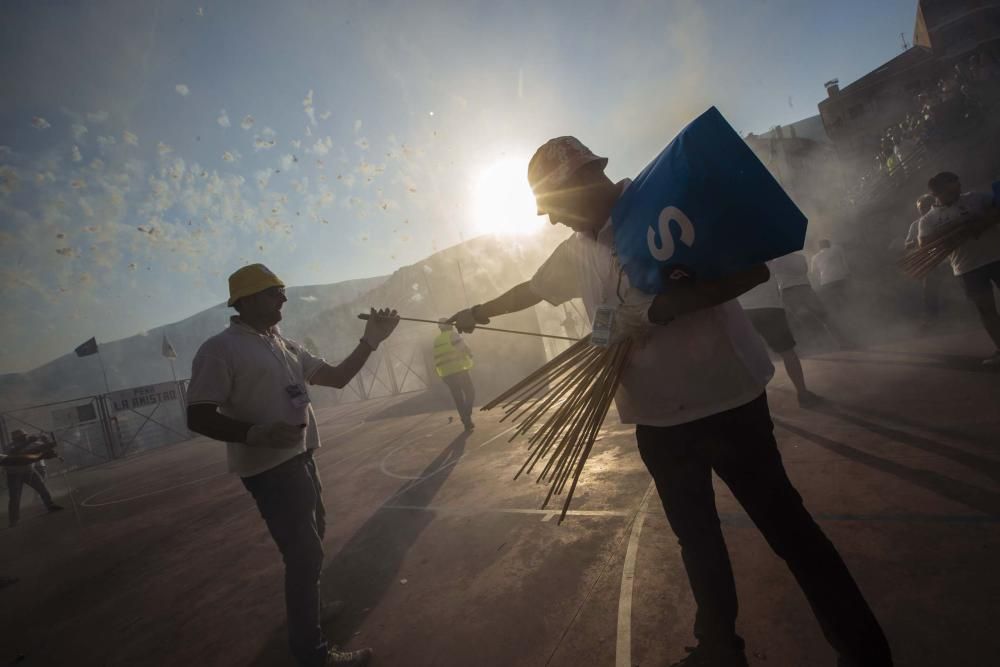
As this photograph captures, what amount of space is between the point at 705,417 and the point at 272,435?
206cm

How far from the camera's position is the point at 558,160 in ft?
5.80

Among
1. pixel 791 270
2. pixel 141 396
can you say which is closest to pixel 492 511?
pixel 791 270

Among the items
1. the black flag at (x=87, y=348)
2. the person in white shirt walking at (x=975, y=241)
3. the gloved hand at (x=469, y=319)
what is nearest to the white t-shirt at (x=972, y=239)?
the person in white shirt walking at (x=975, y=241)

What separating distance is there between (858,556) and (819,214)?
15136 millimetres

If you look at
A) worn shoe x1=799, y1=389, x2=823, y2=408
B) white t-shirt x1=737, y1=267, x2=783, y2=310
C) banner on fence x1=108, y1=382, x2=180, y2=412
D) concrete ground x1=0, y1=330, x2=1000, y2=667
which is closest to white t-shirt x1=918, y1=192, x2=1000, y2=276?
concrete ground x1=0, y1=330, x2=1000, y2=667

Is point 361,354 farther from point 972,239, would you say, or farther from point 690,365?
point 972,239

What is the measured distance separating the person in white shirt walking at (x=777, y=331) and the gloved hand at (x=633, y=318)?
375 cm

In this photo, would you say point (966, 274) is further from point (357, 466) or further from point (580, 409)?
point (357, 466)

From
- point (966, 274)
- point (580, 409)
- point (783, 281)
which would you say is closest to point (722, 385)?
point (580, 409)

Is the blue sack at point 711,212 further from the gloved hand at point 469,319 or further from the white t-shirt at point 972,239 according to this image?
the white t-shirt at point 972,239

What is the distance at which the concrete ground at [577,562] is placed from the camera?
202cm

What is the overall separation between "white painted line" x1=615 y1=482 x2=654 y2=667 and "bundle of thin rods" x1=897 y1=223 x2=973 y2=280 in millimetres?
4594

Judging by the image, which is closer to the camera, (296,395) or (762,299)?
(296,395)

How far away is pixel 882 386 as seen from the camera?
486 cm
